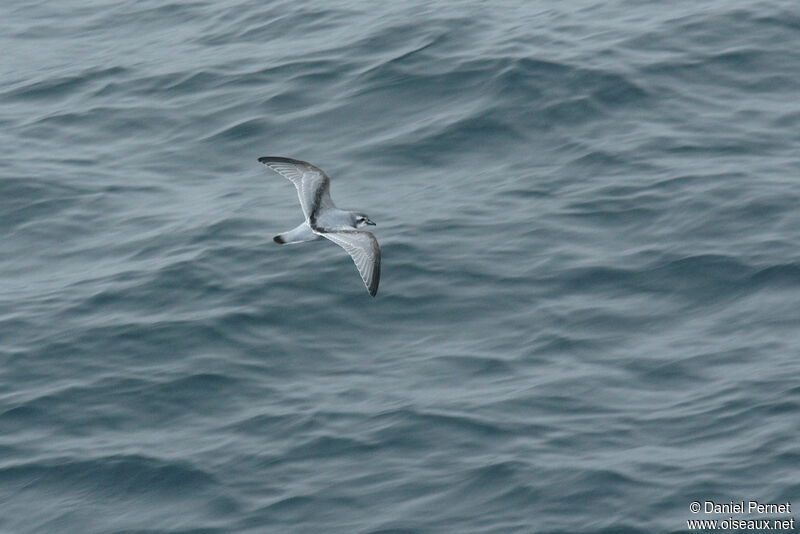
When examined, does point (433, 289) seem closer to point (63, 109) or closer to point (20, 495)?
point (20, 495)

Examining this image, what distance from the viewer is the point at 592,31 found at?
1912cm

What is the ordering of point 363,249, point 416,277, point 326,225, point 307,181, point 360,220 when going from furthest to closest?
point 416,277
point 307,181
point 360,220
point 326,225
point 363,249

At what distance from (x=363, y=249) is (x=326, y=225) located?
407 mm

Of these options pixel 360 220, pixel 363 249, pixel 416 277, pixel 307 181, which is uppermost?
pixel 307 181

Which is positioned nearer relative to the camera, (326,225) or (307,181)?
(326,225)

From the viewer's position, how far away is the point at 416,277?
47.7 ft

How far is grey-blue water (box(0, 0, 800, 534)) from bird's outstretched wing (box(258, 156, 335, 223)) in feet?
4.28

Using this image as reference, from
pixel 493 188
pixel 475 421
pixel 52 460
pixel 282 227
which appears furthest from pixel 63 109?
pixel 475 421

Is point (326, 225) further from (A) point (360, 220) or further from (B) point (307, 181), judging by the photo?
(B) point (307, 181)

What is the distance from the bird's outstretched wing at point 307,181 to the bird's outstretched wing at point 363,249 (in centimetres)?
42

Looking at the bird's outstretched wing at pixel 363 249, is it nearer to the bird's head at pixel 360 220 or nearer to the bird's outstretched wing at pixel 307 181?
the bird's head at pixel 360 220

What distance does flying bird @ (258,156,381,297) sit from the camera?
12.7 metres

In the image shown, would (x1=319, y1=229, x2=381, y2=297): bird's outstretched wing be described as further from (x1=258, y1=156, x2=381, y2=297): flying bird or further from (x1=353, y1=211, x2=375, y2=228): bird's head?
(x1=353, y1=211, x2=375, y2=228): bird's head

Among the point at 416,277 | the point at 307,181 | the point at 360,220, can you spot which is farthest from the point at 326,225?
the point at 416,277
